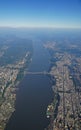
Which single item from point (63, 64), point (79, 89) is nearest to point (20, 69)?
point (63, 64)

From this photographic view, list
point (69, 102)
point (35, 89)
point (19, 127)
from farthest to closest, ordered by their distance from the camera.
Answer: point (35, 89) → point (69, 102) → point (19, 127)

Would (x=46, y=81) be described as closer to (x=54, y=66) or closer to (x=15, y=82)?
(x=15, y=82)

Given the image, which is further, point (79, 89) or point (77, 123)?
point (79, 89)

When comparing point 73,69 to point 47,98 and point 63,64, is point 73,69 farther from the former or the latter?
point 47,98

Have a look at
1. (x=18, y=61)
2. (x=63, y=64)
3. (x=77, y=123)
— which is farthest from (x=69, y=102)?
(x=18, y=61)

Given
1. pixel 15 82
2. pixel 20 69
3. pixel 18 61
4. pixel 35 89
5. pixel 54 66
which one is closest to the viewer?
pixel 35 89

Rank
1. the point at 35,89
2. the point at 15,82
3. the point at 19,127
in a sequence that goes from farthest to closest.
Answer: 1. the point at 15,82
2. the point at 35,89
3. the point at 19,127
